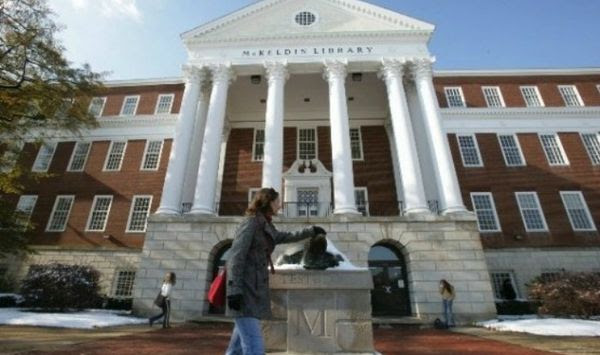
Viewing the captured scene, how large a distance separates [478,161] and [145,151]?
2486 centimetres

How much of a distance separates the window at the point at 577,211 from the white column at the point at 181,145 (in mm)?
25120

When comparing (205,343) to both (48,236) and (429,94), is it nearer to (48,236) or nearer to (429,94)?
(429,94)

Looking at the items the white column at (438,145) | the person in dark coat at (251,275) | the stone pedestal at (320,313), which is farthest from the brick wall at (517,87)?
the person in dark coat at (251,275)

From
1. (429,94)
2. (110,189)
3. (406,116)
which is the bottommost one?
(110,189)

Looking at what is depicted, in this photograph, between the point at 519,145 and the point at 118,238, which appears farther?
the point at 519,145

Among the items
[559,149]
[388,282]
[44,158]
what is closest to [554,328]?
[388,282]

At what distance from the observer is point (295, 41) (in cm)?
2298

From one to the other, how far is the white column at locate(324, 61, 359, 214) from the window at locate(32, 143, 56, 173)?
2207cm

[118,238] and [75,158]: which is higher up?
[75,158]

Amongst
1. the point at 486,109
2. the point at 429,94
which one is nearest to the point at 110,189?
the point at 429,94

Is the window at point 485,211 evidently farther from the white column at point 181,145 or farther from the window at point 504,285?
the white column at point 181,145

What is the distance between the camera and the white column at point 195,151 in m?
21.4

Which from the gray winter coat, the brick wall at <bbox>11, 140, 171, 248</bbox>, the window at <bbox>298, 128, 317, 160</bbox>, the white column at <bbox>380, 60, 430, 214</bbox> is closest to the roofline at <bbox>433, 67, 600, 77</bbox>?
the white column at <bbox>380, 60, 430, 214</bbox>

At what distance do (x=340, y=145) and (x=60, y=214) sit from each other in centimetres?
2059
